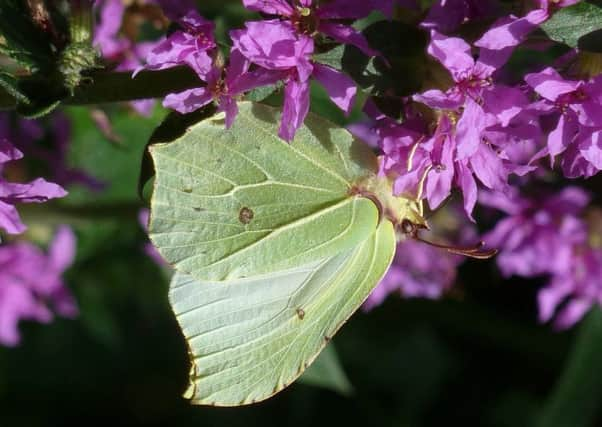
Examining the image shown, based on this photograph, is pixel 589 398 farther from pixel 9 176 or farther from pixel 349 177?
pixel 9 176

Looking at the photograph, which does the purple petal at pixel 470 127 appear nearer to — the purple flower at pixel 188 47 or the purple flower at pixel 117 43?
the purple flower at pixel 188 47

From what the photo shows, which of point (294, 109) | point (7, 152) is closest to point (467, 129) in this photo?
point (294, 109)

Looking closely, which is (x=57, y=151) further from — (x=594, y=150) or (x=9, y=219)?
(x=594, y=150)

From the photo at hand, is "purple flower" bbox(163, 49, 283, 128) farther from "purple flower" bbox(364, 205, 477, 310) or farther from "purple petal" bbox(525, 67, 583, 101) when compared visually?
"purple flower" bbox(364, 205, 477, 310)

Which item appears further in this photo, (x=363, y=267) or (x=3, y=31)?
(x=363, y=267)

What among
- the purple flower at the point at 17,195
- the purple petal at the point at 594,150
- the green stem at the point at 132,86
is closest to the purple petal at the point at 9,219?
the purple flower at the point at 17,195

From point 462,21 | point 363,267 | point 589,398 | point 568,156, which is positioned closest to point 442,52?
point 462,21

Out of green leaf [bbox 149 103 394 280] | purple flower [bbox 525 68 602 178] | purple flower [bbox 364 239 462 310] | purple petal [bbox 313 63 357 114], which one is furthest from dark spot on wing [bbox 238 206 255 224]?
purple flower [bbox 364 239 462 310]
